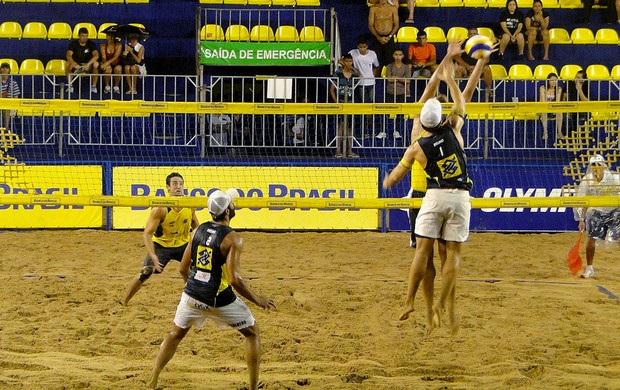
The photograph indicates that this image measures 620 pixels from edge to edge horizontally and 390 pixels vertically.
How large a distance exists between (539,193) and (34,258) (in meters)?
8.80

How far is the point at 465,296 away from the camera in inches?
455

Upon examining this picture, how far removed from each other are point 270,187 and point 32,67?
6.25 m

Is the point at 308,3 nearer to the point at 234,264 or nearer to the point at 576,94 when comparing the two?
the point at 576,94

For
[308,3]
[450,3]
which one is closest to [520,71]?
[450,3]

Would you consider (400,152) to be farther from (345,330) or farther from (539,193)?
(345,330)

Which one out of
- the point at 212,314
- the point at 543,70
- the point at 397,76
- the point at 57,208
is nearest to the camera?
the point at 212,314

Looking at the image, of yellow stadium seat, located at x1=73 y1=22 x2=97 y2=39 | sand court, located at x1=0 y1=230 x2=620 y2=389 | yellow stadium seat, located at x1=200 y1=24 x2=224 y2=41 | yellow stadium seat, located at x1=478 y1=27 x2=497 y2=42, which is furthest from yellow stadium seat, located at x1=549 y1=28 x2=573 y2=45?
yellow stadium seat, located at x1=73 y1=22 x2=97 y2=39

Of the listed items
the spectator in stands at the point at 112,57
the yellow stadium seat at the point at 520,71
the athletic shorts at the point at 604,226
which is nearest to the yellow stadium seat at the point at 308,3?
the spectator in stands at the point at 112,57

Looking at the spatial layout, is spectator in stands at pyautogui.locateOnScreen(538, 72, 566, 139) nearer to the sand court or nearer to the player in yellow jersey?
the sand court

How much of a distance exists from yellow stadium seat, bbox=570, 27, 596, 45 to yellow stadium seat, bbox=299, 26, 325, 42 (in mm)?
5762

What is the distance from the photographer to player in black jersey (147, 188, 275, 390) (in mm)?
7590

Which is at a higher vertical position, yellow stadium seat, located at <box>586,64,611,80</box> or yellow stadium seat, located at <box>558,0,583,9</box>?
yellow stadium seat, located at <box>558,0,583,9</box>

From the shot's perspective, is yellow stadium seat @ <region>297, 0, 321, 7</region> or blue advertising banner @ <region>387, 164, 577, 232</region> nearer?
blue advertising banner @ <region>387, 164, 577, 232</region>

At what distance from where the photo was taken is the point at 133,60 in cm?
1798
